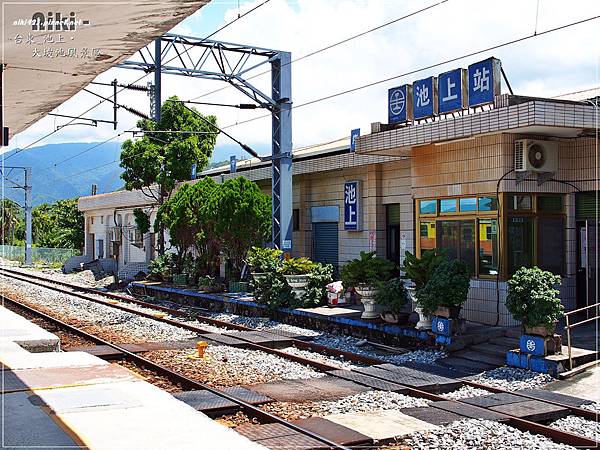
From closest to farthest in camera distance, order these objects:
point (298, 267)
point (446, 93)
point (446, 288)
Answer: point (446, 288), point (446, 93), point (298, 267)

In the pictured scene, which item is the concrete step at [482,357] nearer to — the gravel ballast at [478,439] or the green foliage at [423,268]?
the green foliage at [423,268]

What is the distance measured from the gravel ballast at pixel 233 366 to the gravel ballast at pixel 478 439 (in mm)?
3543

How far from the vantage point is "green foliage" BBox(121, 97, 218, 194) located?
31.1 meters

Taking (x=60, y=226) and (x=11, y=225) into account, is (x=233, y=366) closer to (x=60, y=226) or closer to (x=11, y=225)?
(x=60, y=226)

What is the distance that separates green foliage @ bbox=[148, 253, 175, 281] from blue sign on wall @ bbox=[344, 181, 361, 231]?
1008cm

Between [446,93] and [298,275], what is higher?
[446,93]

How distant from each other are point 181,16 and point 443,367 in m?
6.89

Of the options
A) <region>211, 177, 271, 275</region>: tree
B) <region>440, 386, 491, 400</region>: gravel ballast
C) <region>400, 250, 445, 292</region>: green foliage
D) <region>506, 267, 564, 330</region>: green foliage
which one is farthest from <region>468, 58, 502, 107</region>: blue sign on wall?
<region>211, 177, 271, 275</region>: tree

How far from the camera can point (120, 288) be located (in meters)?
30.9

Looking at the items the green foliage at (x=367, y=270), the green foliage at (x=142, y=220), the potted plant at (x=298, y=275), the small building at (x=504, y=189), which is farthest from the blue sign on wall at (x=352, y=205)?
the green foliage at (x=142, y=220)

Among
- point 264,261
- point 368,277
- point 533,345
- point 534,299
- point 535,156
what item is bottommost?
point 533,345

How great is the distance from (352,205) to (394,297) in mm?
7068

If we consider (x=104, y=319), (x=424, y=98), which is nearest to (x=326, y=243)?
(x=104, y=319)

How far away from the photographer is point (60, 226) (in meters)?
65.9
